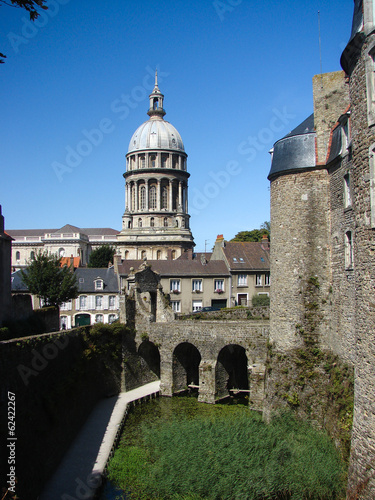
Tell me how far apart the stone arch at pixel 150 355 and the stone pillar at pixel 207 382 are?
12.6 feet

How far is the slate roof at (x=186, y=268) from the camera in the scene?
4078cm

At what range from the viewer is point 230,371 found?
23609mm

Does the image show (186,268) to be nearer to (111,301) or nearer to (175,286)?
(175,286)

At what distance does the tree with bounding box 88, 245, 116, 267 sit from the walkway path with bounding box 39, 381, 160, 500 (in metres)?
48.5

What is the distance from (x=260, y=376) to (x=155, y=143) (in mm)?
57850

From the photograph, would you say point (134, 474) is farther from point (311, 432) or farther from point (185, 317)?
point (185, 317)

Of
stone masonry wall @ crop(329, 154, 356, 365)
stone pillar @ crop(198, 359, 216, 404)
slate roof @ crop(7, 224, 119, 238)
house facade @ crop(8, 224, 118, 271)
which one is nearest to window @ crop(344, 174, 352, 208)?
stone masonry wall @ crop(329, 154, 356, 365)

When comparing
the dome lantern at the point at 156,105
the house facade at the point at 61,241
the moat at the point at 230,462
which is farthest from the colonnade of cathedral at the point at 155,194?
the moat at the point at 230,462

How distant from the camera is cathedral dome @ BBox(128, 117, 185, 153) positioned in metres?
73.2

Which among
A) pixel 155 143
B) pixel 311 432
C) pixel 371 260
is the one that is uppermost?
pixel 155 143

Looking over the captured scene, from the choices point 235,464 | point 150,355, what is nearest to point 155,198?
point 150,355

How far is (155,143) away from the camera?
240 ft

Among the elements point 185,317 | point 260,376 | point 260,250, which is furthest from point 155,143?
point 260,376

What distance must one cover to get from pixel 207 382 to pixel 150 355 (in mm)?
4491
